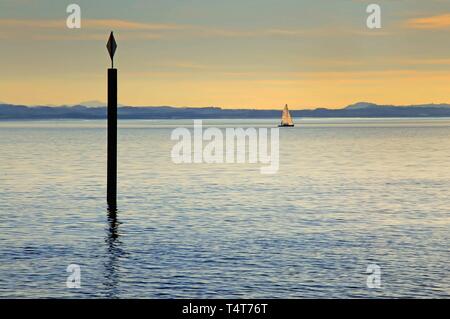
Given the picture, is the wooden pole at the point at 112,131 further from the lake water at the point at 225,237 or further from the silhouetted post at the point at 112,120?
the lake water at the point at 225,237

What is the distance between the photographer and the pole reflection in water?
76.1ft

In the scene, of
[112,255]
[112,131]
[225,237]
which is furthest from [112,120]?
[112,255]

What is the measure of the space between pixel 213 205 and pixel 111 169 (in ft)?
24.3

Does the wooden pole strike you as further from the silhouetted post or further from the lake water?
the lake water

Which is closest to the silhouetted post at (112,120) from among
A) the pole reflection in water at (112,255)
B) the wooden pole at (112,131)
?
the wooden pole at (112,131)

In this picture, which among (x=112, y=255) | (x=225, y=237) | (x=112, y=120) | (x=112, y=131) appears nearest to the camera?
(x=112, y=255)

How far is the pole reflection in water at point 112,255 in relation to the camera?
2320 cm

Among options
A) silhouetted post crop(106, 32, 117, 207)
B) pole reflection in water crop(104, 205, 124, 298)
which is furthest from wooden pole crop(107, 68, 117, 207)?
pole reflection in water crop(104, 205, 124, 298)

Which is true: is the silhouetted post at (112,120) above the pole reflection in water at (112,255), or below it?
above

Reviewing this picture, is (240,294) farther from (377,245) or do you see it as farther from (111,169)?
(111,169)

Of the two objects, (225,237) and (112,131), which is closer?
(225,237)

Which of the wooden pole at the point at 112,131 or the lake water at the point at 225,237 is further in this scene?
the wooden pole at the point at 112,131

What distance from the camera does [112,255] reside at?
28.5 metres

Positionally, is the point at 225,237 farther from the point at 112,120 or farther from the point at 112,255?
the point at 112,120
